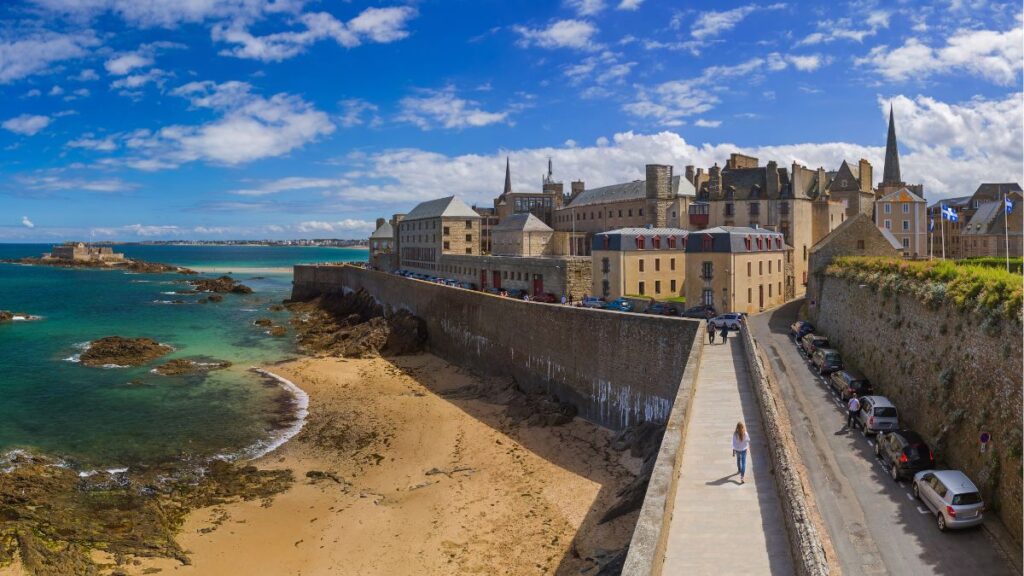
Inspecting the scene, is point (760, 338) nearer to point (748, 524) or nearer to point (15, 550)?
point (748, 524)

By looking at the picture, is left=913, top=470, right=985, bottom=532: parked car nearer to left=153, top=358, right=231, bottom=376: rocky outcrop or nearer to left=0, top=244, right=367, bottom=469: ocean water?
left=0, top=244, right=367, bottom=469: ocean water

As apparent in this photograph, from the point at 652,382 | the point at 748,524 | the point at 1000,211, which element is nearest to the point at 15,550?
the point at 748,524

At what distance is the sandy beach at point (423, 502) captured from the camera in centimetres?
1708

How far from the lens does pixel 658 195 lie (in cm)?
5250

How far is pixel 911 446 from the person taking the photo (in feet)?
51.5

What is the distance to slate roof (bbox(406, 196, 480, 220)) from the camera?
65.0 meters

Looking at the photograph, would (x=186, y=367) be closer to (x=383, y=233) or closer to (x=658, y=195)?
(x=658, y=195)

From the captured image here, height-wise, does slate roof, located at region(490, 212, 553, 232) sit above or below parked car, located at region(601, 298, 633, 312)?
above

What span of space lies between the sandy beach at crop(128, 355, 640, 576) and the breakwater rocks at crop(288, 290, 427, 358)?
12.0 metres

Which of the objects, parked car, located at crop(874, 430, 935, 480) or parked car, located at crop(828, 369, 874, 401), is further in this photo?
parked car, located at crop(828, 369, 874, 401)

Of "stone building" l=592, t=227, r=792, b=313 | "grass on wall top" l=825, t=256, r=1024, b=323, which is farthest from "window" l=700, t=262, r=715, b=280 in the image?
"grass on wall top" l=825, t=256, r=1024, b=323

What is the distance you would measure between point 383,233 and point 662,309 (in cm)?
5993

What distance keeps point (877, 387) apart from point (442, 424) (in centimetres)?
1702

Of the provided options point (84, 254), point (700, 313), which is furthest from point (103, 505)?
point (84, 254)
